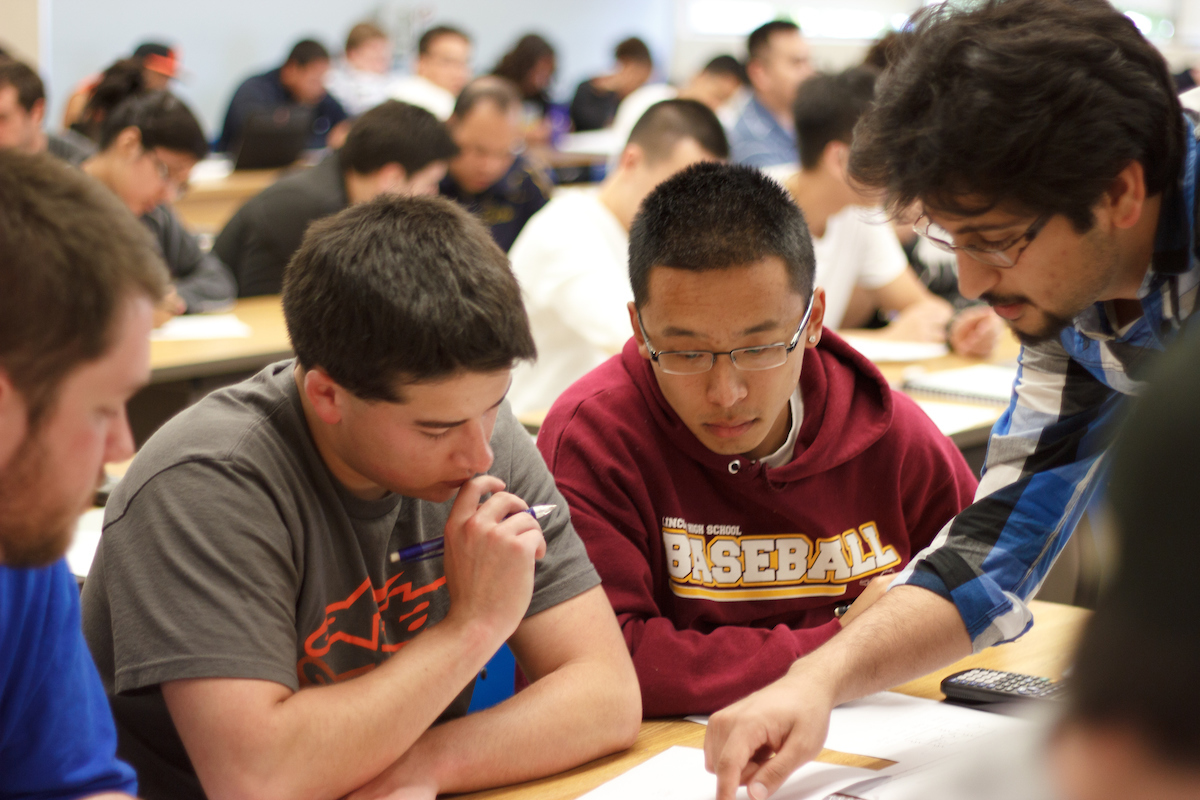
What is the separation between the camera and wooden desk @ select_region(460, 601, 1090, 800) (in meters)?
1.14

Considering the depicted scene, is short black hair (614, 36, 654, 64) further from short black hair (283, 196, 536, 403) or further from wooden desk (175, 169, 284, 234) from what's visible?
short black hair (283, 196, 536, 403)

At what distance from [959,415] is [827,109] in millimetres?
1257

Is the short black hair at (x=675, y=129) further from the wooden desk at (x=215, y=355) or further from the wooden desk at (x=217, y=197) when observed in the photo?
the wooden desk at (x=217, y=197)

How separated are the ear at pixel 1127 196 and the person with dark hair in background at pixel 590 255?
1.74 meters

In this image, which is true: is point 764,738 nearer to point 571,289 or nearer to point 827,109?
point 571,289

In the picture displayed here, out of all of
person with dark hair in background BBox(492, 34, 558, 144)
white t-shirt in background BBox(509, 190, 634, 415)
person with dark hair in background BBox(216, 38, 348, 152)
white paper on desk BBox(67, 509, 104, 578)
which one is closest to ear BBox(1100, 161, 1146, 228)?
white paper on desk BBox(67, 509, 104, 578)

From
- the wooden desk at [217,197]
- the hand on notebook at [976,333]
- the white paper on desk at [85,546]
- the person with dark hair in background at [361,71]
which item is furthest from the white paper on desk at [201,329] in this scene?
the person with dark hair in background at [361,71]

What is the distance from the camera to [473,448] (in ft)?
3.90

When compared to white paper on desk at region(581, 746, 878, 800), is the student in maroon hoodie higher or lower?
higher

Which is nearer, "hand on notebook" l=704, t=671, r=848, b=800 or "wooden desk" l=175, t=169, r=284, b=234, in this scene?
"hand on notebook" l=704, t=671, r=848, b=800

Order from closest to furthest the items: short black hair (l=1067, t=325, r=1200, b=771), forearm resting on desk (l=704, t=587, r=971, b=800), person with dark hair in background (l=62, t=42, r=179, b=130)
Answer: short black hair (l=1067, t=325, r=1200, b=771) → forearm resting on desk (l=704, t=587, r=971, b=800) → person with dark hair in background (l=62, t=42, r=179, b=130)

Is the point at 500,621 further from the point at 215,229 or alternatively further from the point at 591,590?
the point at 215,229

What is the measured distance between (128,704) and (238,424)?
31cm

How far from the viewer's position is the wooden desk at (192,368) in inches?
117
